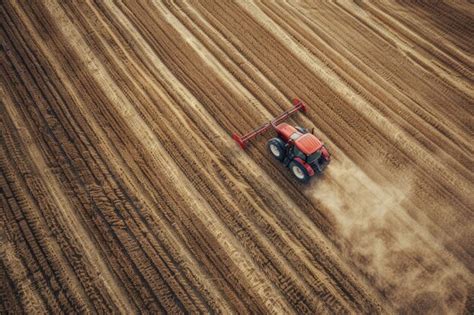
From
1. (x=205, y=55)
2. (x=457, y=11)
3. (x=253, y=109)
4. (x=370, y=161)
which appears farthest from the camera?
(x=457, y=11)

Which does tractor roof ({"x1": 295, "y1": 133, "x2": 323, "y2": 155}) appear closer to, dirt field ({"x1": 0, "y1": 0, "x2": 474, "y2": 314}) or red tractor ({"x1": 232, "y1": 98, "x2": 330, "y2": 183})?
red tractor ({"x1": 232, "y1": 98, "x2": 330, "y2": 183})

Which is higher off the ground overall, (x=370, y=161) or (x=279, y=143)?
(x=279, y=143)

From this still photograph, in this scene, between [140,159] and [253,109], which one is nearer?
[140,159]

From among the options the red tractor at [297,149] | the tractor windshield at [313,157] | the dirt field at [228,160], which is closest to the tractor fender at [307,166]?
the red tractor at [297,149]

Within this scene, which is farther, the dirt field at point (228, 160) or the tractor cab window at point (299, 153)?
the tractor cab window at point (299, 153)

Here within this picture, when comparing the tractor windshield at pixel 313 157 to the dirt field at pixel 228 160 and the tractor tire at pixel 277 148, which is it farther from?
the dirt field at pixel 228 160

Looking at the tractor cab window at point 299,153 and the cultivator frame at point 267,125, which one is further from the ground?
the tractor cab window at point 299,153

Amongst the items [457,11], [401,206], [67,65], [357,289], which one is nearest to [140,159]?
[67,65]

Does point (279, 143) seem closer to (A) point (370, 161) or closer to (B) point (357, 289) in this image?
(A) point (370, 161)
